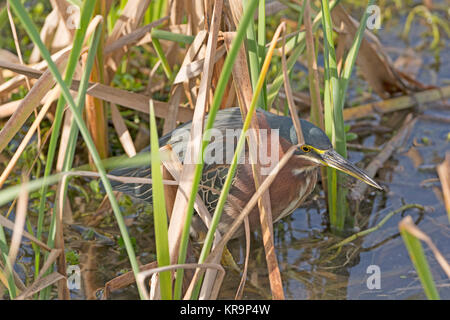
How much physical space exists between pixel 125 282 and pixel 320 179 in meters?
1.62

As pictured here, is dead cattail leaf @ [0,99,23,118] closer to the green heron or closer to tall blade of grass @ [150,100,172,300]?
the green heron

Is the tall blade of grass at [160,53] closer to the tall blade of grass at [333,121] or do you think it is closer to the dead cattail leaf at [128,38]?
the dead cattail leaf at [128,38]

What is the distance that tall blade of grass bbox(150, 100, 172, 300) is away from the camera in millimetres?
1716

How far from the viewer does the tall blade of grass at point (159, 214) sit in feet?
5.63

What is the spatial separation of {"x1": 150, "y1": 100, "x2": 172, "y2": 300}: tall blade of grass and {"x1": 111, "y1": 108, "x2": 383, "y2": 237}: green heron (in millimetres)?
751

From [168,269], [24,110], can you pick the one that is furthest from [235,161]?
[24,110]

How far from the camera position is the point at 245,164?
2814mm

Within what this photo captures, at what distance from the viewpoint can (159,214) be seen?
1.80m

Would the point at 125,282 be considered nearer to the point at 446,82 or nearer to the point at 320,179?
the point at 320,179

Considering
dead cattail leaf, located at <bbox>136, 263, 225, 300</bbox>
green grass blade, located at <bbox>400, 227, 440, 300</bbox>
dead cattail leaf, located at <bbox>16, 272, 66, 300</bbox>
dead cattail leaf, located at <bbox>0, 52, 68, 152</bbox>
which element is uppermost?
dead cattail leaf, located at <bbox>0, 52, 68, 152</bbox>

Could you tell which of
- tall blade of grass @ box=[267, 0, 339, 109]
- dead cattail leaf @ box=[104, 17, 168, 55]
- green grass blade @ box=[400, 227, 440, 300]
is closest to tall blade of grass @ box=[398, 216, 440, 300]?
green grass blade @ box=[400, 227, 440, 300]

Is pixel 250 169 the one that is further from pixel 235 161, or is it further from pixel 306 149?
pixel 235 161

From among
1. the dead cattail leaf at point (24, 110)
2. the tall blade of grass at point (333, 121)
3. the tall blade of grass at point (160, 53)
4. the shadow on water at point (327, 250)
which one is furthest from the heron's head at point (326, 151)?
the dead cattail leaf at point (24, 110)

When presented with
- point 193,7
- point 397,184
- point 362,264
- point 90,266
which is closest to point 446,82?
point 397,184
